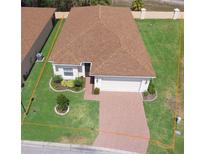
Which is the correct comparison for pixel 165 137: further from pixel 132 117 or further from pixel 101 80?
pixel 101 80

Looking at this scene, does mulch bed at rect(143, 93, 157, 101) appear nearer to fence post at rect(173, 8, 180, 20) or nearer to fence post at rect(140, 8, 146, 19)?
fence post at rect(140, 8, 146, 19)

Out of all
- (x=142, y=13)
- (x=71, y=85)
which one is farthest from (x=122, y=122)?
(x=142, y=13)

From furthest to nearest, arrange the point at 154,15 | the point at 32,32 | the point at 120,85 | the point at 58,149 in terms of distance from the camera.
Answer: the point at 154,15 → the point at 32,32 → the point at 120,85 → the point at 58,149

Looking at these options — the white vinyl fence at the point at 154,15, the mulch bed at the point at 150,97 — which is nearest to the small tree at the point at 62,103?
the mulch bed at the point at 150,97

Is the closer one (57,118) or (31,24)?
(57,118)

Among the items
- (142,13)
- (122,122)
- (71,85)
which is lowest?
(122,122)

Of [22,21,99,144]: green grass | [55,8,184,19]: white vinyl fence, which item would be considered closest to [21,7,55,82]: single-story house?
[22,21,99,144]: green grass

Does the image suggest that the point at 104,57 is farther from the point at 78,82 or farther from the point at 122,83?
the point at 78,82
